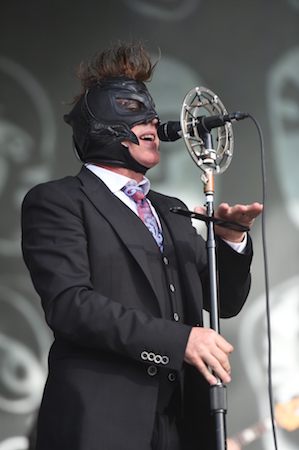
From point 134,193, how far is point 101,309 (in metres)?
0.53

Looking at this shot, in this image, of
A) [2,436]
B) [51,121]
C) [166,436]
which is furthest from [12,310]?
[166,436]

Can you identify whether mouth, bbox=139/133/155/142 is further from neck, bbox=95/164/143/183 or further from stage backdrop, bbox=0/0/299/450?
stage backdrop, bbox=0/0/299/450

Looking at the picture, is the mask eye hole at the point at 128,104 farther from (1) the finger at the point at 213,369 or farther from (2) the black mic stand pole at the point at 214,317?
(1) the finger at the point at 213,369

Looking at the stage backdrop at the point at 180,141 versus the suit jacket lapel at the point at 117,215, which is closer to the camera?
the suit jacket lapel at the point at 117,215

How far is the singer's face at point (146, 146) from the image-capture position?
2016 millimetres

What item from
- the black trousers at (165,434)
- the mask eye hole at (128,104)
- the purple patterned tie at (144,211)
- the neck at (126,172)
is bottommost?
the black trousers at (165,434)

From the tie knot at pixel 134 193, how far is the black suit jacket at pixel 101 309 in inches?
3.7

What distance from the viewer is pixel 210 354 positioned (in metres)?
1.49

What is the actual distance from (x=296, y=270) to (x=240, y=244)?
141 cm

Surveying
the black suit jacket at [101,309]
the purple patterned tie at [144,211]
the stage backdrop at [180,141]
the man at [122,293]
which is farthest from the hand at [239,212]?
the stage backdrop at [180,141]

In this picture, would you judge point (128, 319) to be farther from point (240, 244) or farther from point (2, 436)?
point (2, 436)

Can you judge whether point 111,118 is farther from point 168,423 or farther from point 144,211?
point 168,423

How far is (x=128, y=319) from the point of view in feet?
5.10

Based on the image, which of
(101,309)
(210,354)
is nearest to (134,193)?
(101,309)
